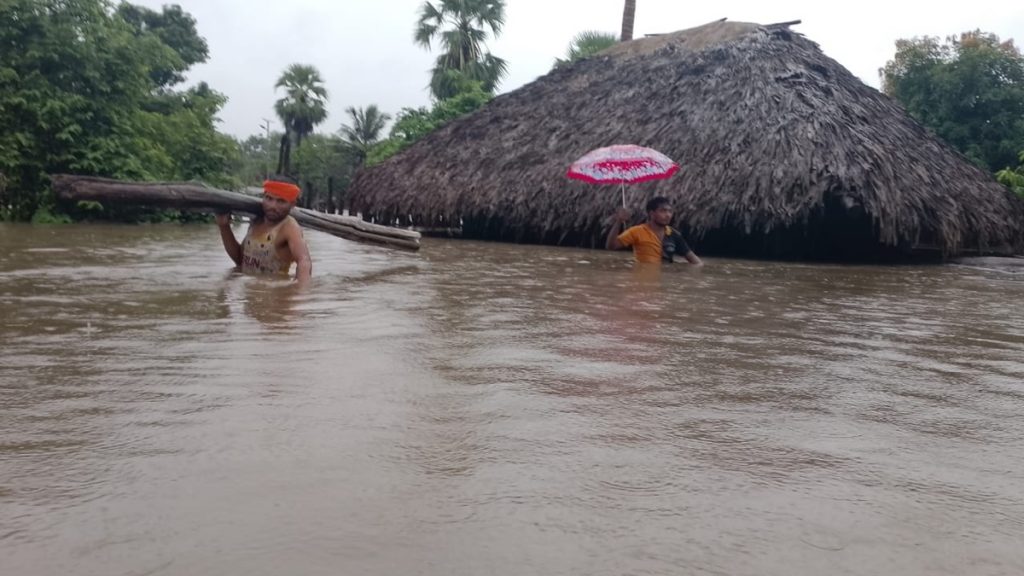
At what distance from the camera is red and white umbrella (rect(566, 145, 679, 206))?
8961 millimetres

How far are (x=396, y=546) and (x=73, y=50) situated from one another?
1606 centimetres

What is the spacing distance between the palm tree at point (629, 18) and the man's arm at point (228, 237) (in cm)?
1552

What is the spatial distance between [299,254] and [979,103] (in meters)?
17.3

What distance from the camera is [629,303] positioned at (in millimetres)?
5090

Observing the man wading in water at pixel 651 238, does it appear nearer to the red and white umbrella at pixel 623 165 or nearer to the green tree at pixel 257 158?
the red and white umbrella at pixel 623 165

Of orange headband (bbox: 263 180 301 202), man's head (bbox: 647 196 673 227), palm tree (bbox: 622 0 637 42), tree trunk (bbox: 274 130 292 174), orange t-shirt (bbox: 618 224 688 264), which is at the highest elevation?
palm tree (bbox: 622 0 637 42)

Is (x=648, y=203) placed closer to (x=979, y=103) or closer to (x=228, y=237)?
(x=228, y=237)

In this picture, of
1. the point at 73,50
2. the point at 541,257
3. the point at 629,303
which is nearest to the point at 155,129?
the point at 73,50

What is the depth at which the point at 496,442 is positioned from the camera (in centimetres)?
206

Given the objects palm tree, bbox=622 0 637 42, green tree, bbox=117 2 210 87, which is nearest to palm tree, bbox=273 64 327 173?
green tree, bbox=117 2 210 87

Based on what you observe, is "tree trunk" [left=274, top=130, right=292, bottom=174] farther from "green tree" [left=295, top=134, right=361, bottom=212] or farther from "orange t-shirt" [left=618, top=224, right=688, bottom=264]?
"orange t-shirt" [left=618, top=224, right=688, bottom=264]

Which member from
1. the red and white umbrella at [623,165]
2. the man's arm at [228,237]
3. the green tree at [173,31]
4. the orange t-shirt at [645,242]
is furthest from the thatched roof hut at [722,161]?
the green tree at [173,31]

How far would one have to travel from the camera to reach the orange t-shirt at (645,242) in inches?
313

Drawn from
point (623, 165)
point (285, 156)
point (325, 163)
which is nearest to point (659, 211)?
point (623, 165)
